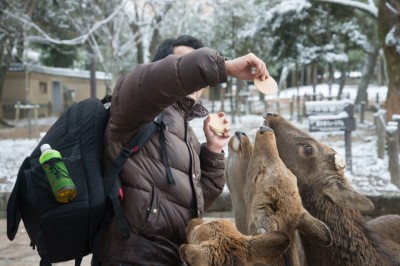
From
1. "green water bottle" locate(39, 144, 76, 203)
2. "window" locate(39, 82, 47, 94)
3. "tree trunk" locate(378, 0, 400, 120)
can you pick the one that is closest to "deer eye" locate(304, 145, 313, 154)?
"green water bottle" locate(39, 144, 76, 203)

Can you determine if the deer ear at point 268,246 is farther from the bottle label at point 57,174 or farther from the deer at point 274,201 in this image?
the bottle label at point 57,174

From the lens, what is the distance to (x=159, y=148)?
95.7 inches

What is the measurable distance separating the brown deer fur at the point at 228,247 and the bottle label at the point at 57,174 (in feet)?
1.91

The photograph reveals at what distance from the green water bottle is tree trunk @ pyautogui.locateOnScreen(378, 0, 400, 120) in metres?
12.9

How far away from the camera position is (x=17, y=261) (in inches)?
220

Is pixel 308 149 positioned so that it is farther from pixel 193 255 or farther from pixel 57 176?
pixel 57 176

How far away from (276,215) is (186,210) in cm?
43

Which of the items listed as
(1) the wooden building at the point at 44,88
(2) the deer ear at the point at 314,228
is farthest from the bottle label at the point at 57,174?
(1) the wooden building at the point at 44,88

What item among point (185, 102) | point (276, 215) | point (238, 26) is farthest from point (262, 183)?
point (238, 26)

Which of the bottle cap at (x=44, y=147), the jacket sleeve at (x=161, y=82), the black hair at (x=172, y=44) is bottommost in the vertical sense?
the bottle cap at (x=44, y=147)

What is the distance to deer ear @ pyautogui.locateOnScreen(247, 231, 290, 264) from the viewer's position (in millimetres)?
2072

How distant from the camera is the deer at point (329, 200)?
2.87 metres

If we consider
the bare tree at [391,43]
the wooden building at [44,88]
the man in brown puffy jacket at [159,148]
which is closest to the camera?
the man in brown puffy jacket at [159,148]

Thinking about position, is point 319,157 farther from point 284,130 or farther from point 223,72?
point 223,72
